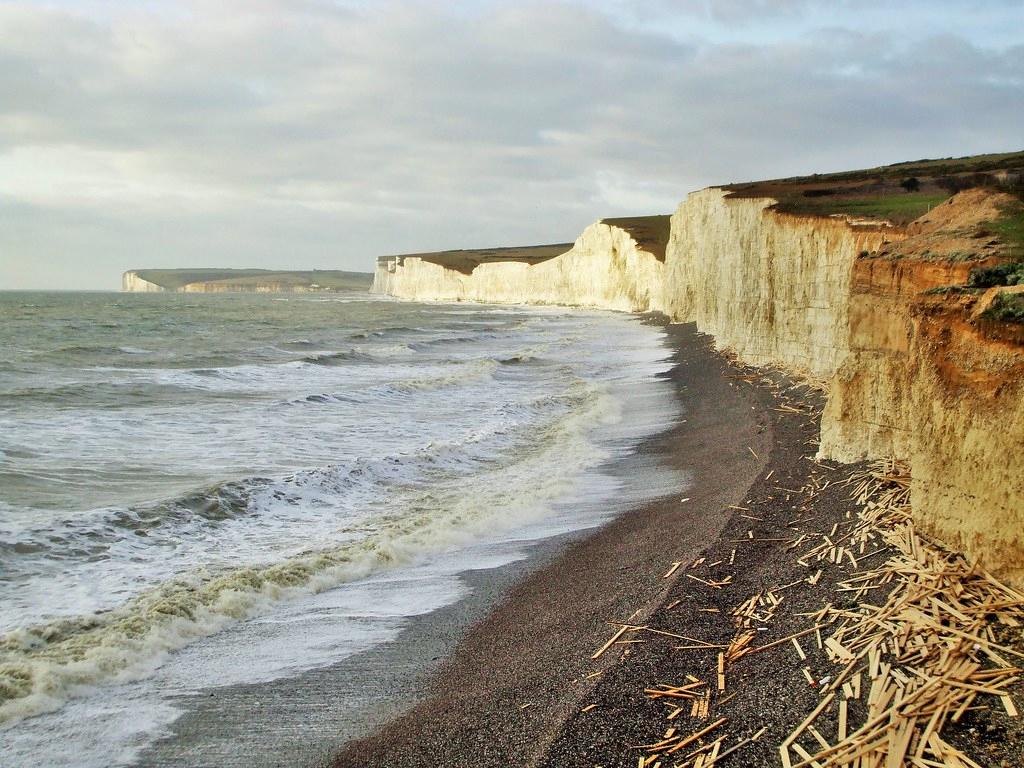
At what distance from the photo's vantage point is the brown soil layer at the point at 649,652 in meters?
4.16

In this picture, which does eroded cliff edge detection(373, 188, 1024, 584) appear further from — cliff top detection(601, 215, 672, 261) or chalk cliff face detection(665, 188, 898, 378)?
cliff top detection(601, 215, 672, 261)

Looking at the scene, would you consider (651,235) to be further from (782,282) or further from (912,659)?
(912,659)

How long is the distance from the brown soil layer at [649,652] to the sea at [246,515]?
896mm

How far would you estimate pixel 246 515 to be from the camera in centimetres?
980

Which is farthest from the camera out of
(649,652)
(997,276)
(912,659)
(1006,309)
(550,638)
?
(550,638)

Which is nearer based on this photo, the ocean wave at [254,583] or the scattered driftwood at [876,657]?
the scattered driftwood at [876,657]

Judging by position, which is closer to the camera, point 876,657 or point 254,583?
point 876,657

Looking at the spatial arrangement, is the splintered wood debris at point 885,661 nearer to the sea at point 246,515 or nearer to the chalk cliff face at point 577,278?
the sea at point 246,515

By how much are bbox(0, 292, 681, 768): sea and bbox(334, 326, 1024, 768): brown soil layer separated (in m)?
0.90

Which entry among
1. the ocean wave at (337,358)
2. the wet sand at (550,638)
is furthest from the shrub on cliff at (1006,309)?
the ocean wave at (337,358)

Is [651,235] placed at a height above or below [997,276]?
above

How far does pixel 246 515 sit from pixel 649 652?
247 inches

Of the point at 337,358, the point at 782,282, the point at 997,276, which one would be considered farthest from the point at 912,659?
the point at 337,358

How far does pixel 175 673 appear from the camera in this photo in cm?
581
